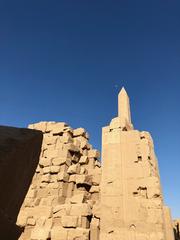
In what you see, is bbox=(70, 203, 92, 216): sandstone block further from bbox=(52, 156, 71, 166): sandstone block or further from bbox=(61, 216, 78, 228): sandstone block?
bbox=(52, 156, 71, 166): sandstone block

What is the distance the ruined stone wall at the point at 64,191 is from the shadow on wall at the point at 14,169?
5.75 metres

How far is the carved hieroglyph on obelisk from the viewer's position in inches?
247

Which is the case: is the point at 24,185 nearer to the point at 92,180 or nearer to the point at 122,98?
the point at 92,180

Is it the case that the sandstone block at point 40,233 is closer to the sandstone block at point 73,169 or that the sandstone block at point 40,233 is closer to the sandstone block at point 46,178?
the sandstone block at point 46,178

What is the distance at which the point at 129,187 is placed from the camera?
7.05 meters

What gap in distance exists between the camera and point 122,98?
10797 millimetres

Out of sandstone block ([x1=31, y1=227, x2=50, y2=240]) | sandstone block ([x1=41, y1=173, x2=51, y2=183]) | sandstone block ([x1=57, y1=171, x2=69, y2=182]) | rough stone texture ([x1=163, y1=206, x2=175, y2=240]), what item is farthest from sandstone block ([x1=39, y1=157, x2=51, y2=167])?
rough stone texture ([x1=163, y1=206, x2=175, y2=240])

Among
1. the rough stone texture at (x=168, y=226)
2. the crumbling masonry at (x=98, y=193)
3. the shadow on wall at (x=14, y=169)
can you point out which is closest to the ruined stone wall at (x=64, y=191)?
the crumbling masonry at (x=98, y=193)

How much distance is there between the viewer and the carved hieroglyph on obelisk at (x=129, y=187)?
20.6ft

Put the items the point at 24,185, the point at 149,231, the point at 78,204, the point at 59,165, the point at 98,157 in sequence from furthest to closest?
1. the point at 98,157
2. the point at 59,165
3. the point at 78,204
4. the point at 149,231
5. the point at 24,185

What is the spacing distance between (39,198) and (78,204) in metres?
1.72

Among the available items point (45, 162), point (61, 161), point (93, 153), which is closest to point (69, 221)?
point (61, 161)

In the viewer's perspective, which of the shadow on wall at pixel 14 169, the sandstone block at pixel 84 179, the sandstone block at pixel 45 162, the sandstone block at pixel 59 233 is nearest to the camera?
the shadow on wall at pixel 14 169

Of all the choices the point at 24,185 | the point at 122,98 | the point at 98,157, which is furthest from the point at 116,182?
the point at 24,185
